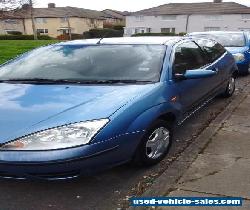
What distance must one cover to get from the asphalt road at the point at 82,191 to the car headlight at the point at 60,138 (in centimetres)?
55

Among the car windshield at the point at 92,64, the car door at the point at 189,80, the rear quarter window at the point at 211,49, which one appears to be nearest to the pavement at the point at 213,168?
the car door at the point at 189,80

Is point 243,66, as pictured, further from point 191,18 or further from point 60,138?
point 191,18

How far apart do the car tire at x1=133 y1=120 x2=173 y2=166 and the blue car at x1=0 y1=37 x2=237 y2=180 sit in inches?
0.4

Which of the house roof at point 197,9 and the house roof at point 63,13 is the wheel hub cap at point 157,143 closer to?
the house roof at point 197,9

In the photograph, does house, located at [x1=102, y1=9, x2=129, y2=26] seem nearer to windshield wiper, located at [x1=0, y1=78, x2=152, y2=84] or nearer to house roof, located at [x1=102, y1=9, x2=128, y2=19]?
house roof, located at [x1=102, y1=9, x2=128, y2=19]

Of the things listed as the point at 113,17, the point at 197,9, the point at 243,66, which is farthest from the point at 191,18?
the point at 243,66

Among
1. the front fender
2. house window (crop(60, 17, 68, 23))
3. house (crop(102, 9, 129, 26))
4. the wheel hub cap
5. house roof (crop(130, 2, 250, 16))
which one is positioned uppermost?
the front fender

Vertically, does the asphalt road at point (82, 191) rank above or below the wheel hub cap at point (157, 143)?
below

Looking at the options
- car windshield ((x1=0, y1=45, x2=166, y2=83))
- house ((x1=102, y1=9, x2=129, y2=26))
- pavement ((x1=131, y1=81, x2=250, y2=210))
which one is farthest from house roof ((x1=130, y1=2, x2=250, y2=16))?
car windshield ((x1=0, y1=45, x2=166, y2=83))

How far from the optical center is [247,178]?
154 inches

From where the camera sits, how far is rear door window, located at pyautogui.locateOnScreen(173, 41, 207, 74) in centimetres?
495

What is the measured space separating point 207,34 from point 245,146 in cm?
705

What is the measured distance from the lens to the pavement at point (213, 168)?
3.62m

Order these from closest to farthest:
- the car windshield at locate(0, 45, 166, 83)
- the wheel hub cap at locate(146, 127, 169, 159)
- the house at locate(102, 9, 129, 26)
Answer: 1. the wheel hub cap at locate(146, 127, 169, 159)
2. the car windshield at locate(0, 45, 166, 83)
3. the house at locate(102, 9, 129, 26)
